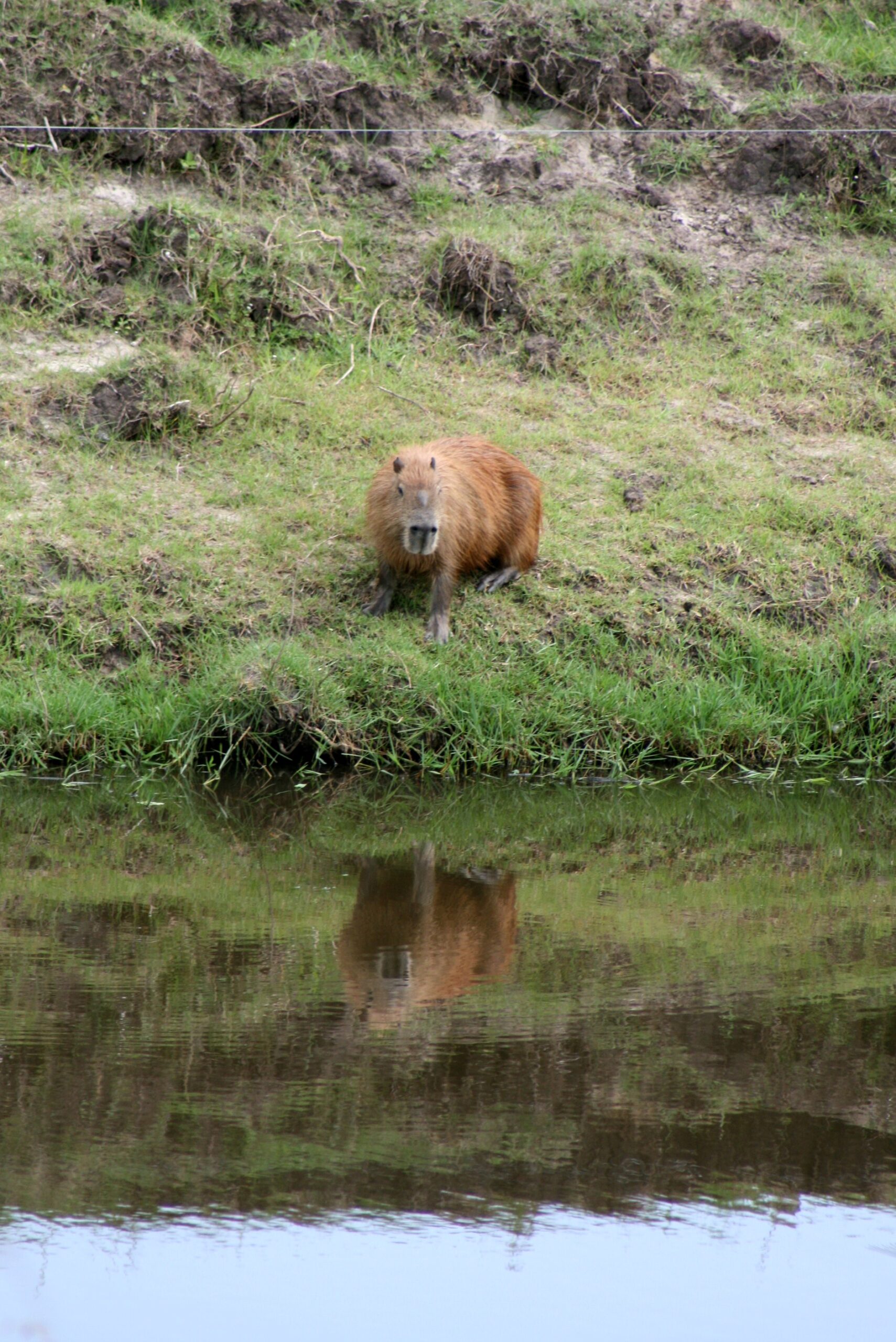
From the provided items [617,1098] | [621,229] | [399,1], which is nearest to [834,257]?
[621,229]

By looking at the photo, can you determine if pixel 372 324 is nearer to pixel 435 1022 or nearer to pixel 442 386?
pixel 442 386

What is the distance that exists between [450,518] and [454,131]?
4529mm

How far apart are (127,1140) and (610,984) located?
125cm

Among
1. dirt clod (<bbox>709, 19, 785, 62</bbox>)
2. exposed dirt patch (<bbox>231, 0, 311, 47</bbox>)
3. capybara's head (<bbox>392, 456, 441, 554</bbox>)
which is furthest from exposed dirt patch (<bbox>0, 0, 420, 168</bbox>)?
capybara's head (<bbox>392, 456, 441, 554</bbox>)

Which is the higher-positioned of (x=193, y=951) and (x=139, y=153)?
(x=139, y=153)

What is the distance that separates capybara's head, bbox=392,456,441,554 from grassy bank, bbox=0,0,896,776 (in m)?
0.44

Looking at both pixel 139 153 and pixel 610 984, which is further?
pixel 139 153

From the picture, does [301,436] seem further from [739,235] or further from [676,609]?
[739,235]

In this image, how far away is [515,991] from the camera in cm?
315

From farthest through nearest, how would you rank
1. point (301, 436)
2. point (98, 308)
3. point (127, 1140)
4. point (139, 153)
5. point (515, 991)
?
point (139, 153) < point (98, 308) < point (301, 436) < point (515, 991) < point (127, 1140)

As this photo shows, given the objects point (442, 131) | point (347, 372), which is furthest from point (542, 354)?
point (442, 131)

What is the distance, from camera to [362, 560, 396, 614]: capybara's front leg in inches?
229

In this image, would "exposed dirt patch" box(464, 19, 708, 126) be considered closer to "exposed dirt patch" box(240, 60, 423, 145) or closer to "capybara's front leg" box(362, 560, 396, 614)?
"exposed dirt patch" box(240, 60, 423, 145)

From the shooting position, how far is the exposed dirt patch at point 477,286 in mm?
7961
